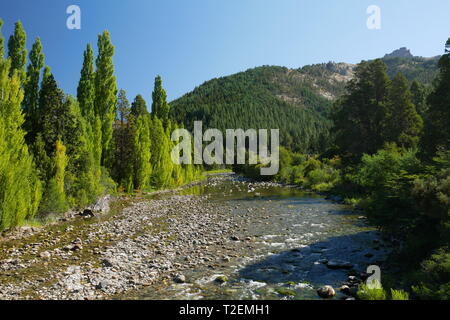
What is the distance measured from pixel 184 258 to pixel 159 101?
44.2m


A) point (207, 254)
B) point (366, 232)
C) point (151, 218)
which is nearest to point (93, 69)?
point (151, 218)

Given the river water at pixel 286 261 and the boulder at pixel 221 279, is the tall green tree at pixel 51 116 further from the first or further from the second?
the boulder at pixel 221 279

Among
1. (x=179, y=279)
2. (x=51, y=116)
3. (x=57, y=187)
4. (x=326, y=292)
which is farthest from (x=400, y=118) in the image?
(x=51, y=116)

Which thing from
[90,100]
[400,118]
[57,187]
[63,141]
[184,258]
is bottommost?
[184,258]

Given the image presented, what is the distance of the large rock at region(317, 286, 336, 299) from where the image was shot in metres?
7.60

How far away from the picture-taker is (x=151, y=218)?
63.7 feet

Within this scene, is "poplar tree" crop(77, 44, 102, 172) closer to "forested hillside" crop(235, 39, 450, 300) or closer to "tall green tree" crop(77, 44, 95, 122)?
"tall green tree" crop(77, 44, 95, 122)

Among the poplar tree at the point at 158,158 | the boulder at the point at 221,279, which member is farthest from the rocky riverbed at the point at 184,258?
the poplar tree at the point at 158,158

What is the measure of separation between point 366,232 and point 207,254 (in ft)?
28.5

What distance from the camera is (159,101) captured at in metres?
51.5

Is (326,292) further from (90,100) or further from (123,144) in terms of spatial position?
(123,144)

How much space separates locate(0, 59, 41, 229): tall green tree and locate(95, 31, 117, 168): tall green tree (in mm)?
14976

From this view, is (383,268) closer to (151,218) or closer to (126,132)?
(151,218)

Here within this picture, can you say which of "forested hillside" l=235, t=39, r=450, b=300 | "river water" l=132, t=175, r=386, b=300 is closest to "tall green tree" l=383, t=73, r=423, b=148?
"forested hillside" l=235, t=39, r=450, b=300
